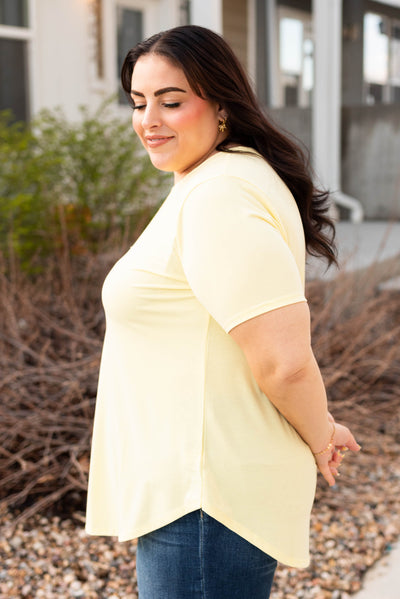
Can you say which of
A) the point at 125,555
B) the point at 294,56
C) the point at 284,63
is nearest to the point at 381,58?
the point at 294,56

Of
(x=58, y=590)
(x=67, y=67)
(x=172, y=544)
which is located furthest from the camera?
(x=67, y=67)

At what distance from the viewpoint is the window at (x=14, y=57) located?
6.89 metres

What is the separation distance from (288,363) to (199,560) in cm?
43

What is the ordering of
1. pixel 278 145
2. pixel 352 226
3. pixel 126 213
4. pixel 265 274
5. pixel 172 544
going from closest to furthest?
pixel 265 274, pixel 172 544, pixel 278 145, pixel 126 213, pixel 352 226

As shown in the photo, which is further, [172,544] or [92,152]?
[92,152]

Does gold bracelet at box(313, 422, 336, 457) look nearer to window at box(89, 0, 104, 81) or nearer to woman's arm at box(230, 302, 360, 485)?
woman's arm at box(230, 302, 360, 485)

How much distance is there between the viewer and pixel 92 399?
354 cm

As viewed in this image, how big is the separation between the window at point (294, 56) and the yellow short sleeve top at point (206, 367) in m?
12.8

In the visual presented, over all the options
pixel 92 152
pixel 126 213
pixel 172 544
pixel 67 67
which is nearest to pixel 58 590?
pixel 172 544

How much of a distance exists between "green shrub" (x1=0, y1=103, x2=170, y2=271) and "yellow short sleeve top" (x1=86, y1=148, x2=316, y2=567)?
11.9 ft

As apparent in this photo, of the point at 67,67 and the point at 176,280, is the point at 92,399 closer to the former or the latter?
the point at 176,280

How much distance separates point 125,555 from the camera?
9.92ft

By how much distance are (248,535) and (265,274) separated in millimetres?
531

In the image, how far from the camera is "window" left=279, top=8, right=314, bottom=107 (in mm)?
13609
